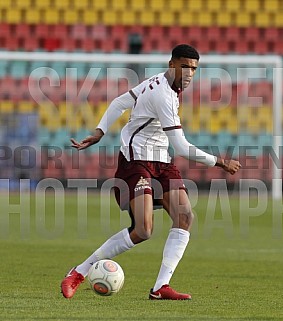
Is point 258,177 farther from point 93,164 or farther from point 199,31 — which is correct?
point 199,31

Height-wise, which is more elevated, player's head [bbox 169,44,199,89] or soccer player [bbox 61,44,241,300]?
player's head [bbox 169,44,199,89]

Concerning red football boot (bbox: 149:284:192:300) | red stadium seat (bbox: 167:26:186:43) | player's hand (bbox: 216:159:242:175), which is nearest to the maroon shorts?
player's hand (bbox: 216:159:242:175)

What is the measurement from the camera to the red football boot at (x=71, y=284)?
22.7ft

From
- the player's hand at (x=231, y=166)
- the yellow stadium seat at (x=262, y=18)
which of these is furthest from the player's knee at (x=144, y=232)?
the yellow stadium seat at (x=262, y=18)

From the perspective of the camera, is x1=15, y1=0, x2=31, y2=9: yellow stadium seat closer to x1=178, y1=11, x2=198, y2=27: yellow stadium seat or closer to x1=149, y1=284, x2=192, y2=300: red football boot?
x1=178, y1=11, x2=198, y2=27: yellow stadium seat

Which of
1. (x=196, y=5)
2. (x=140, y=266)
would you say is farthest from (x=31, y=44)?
(x=140, y=266)

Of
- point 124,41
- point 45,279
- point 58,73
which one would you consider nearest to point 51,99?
point 58,73

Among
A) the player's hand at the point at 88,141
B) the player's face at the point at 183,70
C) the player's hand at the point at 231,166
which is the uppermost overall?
the player's face at the point at 183,70

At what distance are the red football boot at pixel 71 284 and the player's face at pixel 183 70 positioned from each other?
4.95 ft

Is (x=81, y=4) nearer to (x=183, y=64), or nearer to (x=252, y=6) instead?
(x=252, y=6)

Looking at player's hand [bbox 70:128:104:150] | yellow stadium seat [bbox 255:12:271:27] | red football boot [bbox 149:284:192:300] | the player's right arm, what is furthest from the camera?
yellow stadium seat [bbox 255:12:271:27]

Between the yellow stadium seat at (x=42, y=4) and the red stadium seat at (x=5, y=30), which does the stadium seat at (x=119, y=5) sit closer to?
the yellow stadium seat at (x=42, y=4)

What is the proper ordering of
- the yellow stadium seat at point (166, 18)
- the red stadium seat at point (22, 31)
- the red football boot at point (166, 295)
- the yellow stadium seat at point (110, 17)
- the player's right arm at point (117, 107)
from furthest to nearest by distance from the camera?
the yellow stadium seat at point (166, 18)
the yellow stadium seat at point (110, 17)
the red stadium seat at point (22, 31)
the player's right arm at point (117, 107)
the red football boot at point (166, 295)

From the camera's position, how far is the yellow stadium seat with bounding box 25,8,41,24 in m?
21.8
